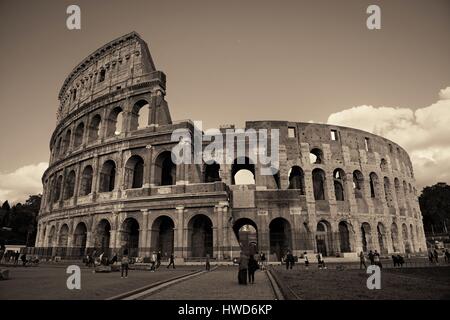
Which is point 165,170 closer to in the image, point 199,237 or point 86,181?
point 199,237

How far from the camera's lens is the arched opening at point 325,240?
2550 centimetres

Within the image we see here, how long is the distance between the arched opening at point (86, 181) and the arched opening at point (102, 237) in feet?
12.7

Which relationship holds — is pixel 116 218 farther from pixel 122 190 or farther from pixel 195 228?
pixel 195 228

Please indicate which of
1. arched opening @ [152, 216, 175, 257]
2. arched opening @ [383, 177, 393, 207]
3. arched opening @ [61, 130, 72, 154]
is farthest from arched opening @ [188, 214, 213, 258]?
arched opening @ [383, 177, 393, 207]

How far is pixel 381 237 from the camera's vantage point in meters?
29.1

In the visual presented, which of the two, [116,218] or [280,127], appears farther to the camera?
[280,127]

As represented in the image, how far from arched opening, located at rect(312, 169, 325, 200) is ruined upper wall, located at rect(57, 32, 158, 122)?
18172mm

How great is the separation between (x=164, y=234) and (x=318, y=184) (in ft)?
53.2
